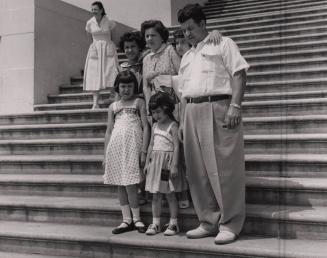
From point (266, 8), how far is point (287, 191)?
7274 mm

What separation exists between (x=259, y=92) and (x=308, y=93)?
0.76 m

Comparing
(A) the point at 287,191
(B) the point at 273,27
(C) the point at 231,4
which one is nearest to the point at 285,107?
(A) the point at 287,191

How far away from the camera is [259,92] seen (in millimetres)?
5902

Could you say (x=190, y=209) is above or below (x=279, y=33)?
below

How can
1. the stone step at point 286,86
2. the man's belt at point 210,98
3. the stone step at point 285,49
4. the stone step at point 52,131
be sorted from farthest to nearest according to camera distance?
the stone step at point 285,49, the stone step at point 52,131, the stone step at point 286,86, the man's belt at point 210,98

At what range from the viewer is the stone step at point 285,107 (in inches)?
194

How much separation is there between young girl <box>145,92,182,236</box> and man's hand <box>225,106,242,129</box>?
0.51m

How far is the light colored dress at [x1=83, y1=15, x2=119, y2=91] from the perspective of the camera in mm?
6672

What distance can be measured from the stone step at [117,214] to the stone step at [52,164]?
0.49 m

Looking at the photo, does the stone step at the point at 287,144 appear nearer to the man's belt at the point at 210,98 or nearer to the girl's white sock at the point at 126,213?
the man's belt at the point at 210,98

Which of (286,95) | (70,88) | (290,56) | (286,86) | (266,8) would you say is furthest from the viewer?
(266,8)

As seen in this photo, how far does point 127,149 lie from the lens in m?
3.76

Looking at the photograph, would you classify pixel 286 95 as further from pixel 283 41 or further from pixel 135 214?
pixel 135 214

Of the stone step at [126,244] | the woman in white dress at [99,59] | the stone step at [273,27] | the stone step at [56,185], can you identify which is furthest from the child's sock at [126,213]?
the stone step at [273,27]
